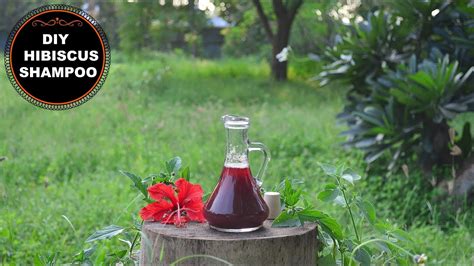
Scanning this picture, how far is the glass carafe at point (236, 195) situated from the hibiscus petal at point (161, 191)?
151mm

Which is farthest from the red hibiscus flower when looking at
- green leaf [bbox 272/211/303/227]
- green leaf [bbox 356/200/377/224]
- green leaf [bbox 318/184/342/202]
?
green leaf [bbox 356/200/377/224]

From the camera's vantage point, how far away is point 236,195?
2049 millimetres

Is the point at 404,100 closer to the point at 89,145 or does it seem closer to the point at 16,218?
the point at 16,218

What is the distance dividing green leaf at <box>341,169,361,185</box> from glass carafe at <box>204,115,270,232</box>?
0.34 metres

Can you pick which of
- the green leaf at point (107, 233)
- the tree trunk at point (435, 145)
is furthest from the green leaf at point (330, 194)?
the tree trunk at point (435, 145)

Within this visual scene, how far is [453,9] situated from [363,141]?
1.11 metres

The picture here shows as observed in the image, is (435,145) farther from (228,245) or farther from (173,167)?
(228,245)

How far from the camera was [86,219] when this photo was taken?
434 cm

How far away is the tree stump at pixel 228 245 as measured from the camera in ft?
6.61

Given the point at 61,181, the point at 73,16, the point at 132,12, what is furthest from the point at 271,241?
the point at 132,12

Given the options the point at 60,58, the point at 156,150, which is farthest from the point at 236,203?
the point at 156,150

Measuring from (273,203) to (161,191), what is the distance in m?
0.36

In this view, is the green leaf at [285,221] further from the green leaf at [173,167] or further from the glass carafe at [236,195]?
the green leaf at [173,167]

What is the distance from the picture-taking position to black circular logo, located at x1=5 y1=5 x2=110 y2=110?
4516 mm
